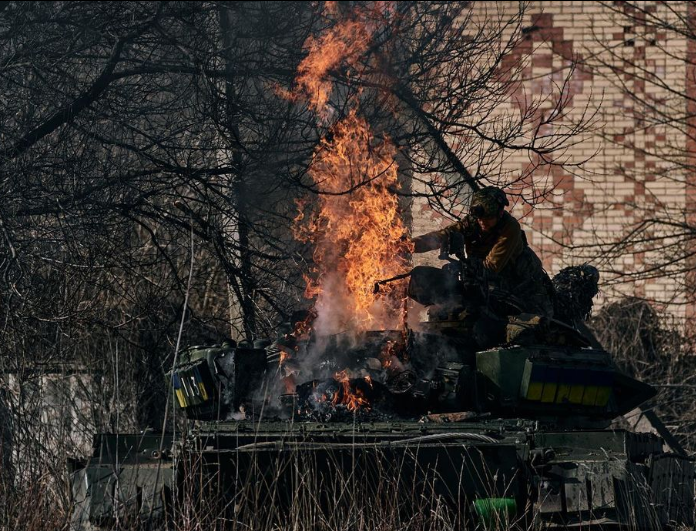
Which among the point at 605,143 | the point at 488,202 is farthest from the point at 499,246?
the point at 605,143

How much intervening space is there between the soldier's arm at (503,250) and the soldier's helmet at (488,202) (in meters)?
0.19

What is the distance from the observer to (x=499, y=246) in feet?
33.0

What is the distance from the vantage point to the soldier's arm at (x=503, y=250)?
1002cm

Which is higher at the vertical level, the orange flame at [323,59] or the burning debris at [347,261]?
the orange flame at [323,59]

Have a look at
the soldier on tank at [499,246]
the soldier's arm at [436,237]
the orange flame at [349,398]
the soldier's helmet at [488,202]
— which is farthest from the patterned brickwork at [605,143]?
the orange flame at [349,398]

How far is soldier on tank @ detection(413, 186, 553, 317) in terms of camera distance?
9961mm

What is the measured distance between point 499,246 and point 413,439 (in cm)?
270

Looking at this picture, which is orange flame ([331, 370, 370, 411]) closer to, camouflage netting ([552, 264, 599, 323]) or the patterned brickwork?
camouflage netting ([552, 264, 599, 323])

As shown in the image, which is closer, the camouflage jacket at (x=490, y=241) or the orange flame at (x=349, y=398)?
the orange flame at (x=349, y=398)

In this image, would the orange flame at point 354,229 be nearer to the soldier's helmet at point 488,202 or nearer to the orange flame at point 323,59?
the orange flame at point 323,59

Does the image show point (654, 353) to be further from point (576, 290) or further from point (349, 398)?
point (349, 398)

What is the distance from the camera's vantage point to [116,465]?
25.2 feet

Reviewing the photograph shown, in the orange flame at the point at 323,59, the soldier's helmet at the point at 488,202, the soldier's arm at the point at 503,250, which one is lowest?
the soldier's arm at the point at 503,250

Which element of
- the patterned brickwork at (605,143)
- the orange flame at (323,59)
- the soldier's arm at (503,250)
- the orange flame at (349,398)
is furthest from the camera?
the patterned brickwork at (605,143)
